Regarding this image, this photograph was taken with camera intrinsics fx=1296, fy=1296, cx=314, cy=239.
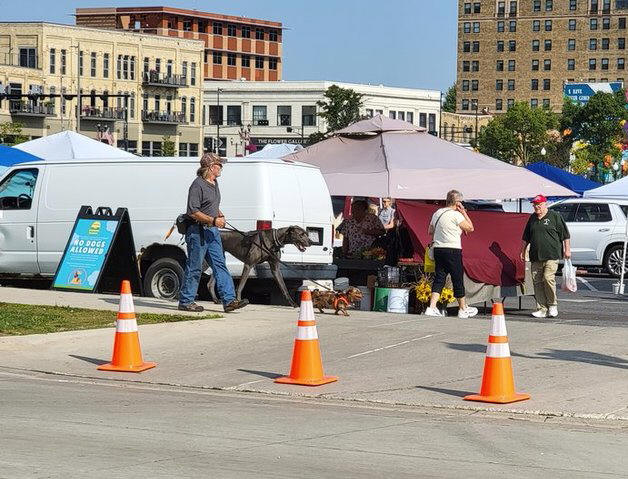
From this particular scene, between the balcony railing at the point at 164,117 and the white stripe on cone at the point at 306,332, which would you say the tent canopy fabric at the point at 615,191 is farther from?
the balcony railing at the point at 164,117

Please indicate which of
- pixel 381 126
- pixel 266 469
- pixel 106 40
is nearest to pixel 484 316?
pixel 381 126

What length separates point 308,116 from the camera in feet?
413

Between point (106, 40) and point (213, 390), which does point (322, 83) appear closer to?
point (106, 40)

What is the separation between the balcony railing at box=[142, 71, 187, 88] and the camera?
11006 centimetres

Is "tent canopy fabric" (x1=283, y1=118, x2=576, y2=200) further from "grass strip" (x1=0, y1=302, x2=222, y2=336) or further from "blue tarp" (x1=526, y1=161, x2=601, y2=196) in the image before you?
"blue tarp" (x1=526, y1=161, x2=601, y2=196)

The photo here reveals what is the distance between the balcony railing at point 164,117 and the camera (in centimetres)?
11081

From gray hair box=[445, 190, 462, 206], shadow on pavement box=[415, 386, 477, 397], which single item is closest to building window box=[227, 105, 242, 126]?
gray hair box=[445, 190, 462, 206]

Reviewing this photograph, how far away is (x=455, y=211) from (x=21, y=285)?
7.97m

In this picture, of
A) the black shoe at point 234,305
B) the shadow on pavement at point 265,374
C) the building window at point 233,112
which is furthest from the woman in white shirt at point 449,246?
the building window at point 233,112

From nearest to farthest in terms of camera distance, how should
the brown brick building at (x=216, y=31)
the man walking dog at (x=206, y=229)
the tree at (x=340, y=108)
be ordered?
the man walking dog at (x=206, y=229) → the tree at (x=340, y=108) → the brown brick building at (x=216, y=31)

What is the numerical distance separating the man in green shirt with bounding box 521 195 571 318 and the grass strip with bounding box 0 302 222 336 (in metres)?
5.06

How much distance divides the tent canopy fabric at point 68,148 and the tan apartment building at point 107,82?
2544 inches

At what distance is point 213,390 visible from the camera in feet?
39.1

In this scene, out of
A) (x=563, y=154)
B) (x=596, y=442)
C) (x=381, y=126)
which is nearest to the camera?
(x=596, y=442)
